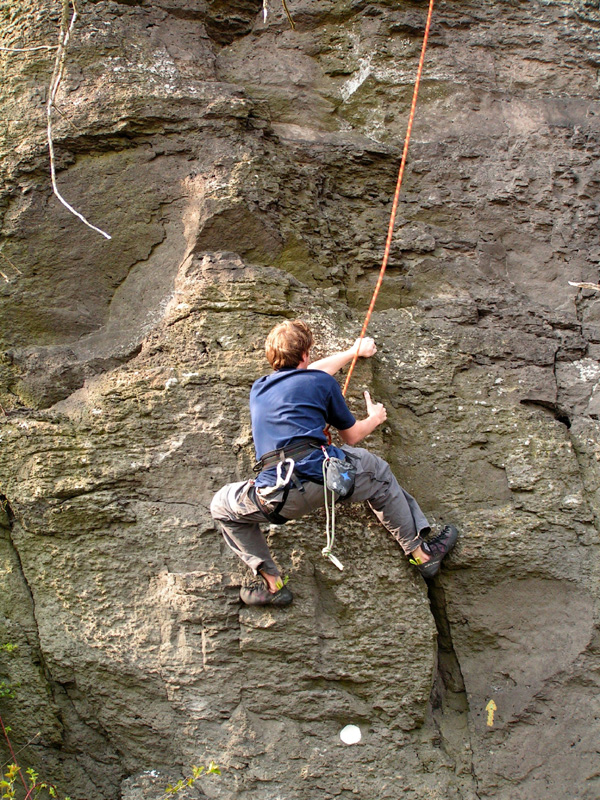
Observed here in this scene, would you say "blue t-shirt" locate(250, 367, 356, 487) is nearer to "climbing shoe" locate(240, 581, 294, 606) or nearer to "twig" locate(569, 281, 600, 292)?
"climbing shoe" locate(240, 581, 294, 606)

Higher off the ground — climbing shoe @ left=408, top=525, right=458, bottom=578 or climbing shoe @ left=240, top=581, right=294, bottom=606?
climbing shoe @ left=240, top=581, right=294, bottom=606

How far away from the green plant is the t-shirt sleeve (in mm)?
1606

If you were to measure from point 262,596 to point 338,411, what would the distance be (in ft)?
3.07

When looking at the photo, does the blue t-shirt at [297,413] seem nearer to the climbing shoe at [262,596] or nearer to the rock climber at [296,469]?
the rock climber at [296,469]

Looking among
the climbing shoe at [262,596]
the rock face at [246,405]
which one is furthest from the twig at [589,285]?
the climbing shoe at [262,596]

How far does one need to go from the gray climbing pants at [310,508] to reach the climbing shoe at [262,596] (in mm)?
78

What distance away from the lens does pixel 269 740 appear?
3.64 meters

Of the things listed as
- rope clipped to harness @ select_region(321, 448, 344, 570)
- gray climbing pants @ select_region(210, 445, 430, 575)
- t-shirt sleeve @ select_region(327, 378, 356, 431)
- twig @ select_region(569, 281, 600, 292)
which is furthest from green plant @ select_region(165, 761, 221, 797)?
twig @ select_region(569, 281, 600, 292)

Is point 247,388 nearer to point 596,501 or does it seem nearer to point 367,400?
point 367,400

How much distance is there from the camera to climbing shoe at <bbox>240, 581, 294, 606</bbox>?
3.63m

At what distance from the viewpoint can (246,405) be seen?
12.8 ft

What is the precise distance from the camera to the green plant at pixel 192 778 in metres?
3.41

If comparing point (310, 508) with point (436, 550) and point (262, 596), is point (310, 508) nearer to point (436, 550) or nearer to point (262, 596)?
point (262, 596)

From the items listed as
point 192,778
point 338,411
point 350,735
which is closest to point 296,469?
point 338,411
